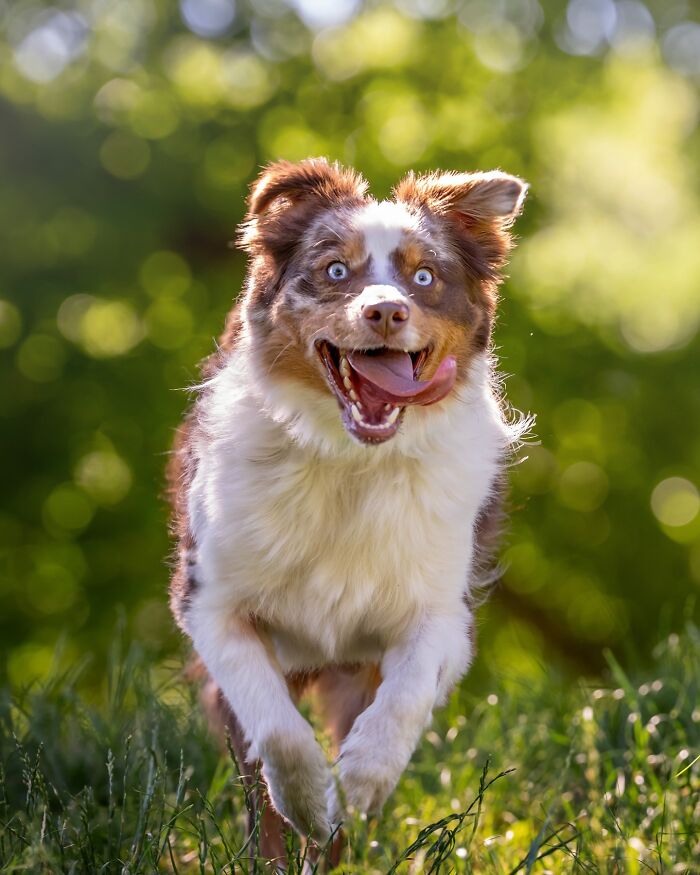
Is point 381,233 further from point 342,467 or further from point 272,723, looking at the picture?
point 272,723

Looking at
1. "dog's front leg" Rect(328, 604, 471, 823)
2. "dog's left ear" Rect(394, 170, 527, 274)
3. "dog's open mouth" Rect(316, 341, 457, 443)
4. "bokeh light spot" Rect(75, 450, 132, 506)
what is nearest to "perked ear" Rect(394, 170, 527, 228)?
"dog's left ear" Rect(394, 170, 527, 274)

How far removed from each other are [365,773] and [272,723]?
0.34 metres

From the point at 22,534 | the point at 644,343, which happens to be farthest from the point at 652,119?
the point at 22,534

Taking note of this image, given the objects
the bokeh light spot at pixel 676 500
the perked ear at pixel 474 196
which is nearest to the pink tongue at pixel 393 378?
the perked ear at pixel 474 196

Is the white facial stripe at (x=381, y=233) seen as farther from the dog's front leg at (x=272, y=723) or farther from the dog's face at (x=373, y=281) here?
the dog's front leg at (x=272, y=723)

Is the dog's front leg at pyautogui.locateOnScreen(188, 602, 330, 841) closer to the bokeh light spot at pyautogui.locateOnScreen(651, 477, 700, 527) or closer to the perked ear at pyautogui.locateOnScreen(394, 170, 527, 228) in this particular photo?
the perked ear at pyautogui.locateOnScreen(394, 170, 527, 228)

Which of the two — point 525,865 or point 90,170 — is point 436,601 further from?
point 90,170

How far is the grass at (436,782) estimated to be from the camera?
370 centimetres

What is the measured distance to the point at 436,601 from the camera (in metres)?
4.17

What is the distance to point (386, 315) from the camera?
3.72m

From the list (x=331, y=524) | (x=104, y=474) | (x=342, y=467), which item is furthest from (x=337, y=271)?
(x=104, y=474)

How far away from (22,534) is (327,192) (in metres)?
10.7

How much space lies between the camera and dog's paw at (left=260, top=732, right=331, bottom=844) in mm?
3709

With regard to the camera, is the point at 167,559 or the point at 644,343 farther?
the point at 644,343
